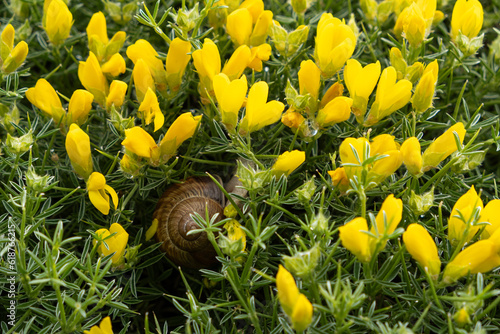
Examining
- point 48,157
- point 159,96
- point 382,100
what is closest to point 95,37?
point 159,96

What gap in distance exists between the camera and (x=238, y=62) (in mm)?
1229

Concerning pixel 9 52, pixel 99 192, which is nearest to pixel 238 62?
pixel 99 192

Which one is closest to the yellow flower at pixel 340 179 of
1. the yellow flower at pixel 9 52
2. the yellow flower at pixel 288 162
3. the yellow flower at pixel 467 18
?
the yellow flower at pixel 288 162

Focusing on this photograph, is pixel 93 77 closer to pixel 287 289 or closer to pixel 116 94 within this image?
pixel 116 94

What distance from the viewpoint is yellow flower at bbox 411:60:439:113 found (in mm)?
1175

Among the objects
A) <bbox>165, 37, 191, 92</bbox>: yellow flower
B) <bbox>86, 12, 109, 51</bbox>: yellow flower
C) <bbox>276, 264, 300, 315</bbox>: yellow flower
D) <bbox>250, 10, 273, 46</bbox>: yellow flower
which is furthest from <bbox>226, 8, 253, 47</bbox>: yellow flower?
<bbox>276, 264, 300, 315</bbox>: yellow flower

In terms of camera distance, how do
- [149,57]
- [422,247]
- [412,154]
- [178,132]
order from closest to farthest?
[422,247]
[412,154]
[178,132]
[149,57]

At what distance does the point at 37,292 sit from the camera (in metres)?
1.08

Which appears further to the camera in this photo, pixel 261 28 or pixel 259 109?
pixel 261 28

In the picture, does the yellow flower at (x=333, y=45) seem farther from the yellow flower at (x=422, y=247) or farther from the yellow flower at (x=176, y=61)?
the yellow flower at (x=422, y=247)

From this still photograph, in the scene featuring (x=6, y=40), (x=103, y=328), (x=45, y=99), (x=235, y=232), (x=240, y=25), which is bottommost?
(x=103, y=328)

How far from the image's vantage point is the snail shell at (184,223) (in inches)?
48.5

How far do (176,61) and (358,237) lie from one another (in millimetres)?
647

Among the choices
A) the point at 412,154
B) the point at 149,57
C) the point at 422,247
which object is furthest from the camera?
the point at 149,57
